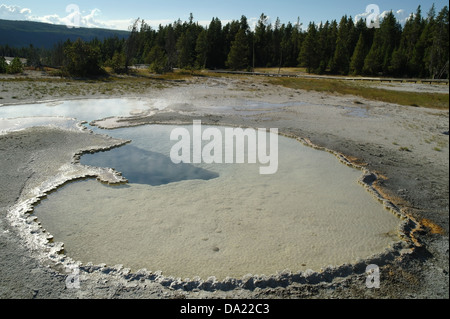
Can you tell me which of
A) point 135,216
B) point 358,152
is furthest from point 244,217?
point 358,152

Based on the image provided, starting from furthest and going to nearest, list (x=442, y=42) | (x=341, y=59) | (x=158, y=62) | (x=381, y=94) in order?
(x=341, y=59) < (x=158, y=62) < (x=381, y=94) < (x=442, y=42)

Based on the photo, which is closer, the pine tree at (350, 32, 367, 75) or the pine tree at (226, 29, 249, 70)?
the pine tree at (350, 32, 367, 75)

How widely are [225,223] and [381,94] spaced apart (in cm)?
1389

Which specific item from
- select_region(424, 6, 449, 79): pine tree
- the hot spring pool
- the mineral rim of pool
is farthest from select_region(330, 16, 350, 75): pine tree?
select_region(424, 6, 449, 79): pine tree

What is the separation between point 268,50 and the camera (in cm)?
9412

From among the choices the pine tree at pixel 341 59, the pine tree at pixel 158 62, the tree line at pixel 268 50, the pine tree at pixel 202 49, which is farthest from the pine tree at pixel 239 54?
the pine tree at pixel 341 59

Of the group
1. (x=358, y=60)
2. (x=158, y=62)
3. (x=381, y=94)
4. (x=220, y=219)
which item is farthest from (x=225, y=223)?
(x=358, y=60)

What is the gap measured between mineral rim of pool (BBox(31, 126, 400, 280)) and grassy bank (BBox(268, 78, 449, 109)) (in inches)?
166

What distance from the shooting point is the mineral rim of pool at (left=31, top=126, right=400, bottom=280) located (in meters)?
9.13

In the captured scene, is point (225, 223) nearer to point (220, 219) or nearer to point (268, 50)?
point (220, 219)

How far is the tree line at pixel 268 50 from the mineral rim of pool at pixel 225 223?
50.1 metres

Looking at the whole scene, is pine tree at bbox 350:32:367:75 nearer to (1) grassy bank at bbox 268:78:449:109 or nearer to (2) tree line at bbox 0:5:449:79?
(2) tree line at bbox 0:5:449:79

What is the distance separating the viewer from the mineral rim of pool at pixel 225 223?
9133 millimetres

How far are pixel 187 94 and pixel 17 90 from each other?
64.7 feet
